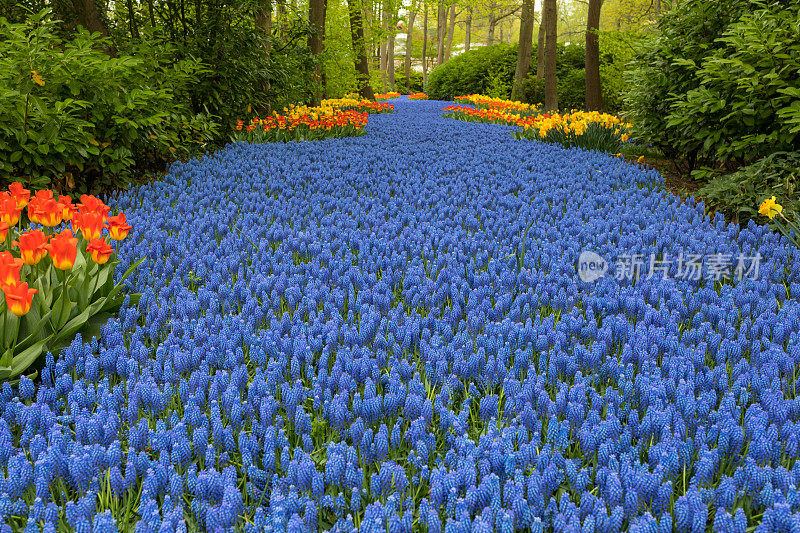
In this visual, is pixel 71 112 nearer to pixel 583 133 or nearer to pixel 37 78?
pixel 37 78

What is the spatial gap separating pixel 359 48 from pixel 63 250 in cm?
1744

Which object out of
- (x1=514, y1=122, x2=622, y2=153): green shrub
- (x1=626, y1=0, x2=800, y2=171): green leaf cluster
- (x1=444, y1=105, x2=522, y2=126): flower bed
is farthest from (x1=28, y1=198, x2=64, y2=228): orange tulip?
(x1=444, y1=105, x2=522, y2=126): flower bed

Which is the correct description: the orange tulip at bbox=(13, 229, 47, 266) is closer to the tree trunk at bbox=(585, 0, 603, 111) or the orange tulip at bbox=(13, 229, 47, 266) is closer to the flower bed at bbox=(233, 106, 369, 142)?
the flower bed at bbox=(233, 106, 369, 142)

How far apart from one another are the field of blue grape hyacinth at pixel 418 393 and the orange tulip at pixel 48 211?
1.81ft

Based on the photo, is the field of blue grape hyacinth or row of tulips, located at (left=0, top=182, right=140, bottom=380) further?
row of tulips, located at (left=0, top=182, right=140, bottom=380)

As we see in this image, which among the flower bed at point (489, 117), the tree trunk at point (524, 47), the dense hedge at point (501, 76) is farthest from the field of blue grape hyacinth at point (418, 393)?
the tree trunk at point (524, 47)

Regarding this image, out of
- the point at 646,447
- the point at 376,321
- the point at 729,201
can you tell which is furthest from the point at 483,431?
the point at 729,201

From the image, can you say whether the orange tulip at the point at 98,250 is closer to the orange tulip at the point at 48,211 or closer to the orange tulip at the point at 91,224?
the orange tulip at the point at 91,224

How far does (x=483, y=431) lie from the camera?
1986mm

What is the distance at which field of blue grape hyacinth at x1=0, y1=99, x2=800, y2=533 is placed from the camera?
163 cm

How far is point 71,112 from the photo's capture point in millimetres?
5164

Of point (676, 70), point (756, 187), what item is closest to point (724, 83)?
point (756, 187)

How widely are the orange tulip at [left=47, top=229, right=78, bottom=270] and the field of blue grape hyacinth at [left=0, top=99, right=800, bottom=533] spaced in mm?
363

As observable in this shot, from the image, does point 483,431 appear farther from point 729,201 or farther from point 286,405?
point 729,201
